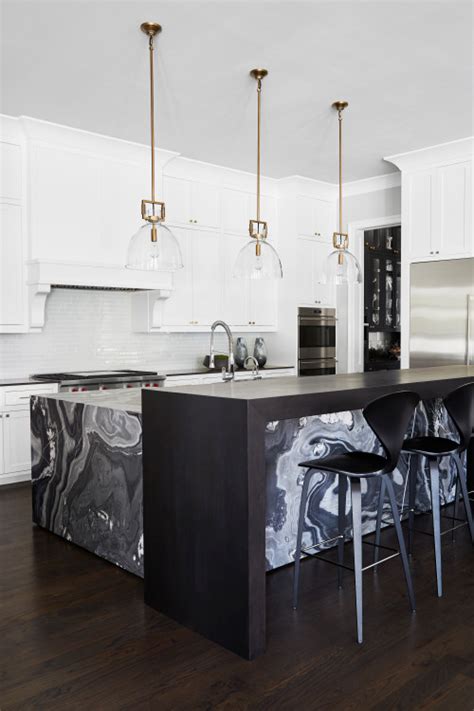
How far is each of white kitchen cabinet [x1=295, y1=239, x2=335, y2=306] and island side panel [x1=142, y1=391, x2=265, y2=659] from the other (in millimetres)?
4568

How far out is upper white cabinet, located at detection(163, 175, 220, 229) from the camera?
20.2ft

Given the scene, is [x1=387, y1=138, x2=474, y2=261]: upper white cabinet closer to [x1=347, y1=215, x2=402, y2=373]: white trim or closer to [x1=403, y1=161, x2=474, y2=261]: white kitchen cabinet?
[x1=403, y1=161, x2=474, y2=261]: white kitchen cabinet

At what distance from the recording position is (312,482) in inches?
131

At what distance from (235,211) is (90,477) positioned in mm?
4166

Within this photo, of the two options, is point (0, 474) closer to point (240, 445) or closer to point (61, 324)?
point (61, 324)

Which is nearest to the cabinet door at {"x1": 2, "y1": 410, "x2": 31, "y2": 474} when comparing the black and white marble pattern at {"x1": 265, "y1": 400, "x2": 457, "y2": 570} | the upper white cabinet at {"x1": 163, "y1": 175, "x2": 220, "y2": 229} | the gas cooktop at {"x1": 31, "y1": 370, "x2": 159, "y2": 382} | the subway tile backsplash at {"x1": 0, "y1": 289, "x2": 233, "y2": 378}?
the gas cooktop at {"x1": 31, "y1": 370, "x2": 159, "y2": 382}

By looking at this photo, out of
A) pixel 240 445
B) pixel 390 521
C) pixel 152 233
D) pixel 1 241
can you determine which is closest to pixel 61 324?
pixel 1 241

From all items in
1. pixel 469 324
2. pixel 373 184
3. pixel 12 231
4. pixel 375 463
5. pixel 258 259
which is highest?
pixel 373 184

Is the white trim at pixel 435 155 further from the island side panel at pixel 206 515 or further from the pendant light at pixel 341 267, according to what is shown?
the island side panel at pixel 206 515

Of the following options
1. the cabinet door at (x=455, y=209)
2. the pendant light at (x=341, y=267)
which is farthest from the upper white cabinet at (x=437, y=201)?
the pendant light at (x=341, y=267)

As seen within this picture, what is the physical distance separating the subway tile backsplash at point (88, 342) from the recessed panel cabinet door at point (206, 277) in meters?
0.39

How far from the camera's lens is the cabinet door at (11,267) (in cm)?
500

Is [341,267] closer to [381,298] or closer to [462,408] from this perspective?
[462,408]

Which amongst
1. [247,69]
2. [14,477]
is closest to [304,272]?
[247,69]
